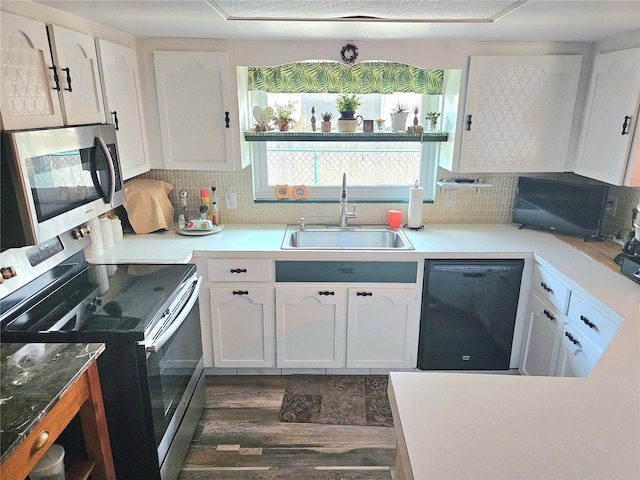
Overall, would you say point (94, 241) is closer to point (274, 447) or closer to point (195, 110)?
point (195, 110)

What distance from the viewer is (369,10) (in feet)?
5.68

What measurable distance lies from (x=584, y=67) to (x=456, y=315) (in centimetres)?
156

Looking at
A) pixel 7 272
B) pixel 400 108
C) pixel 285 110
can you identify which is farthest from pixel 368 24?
pixel 7 272

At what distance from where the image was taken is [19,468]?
3.47ft

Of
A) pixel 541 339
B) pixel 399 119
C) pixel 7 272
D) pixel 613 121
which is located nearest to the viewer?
pixel 7 272

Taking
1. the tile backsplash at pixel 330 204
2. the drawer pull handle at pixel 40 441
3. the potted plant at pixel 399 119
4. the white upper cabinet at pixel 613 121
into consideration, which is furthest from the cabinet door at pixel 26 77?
the white upper cabinet at pixel 613 121

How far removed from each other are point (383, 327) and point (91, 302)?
1525 millimetres

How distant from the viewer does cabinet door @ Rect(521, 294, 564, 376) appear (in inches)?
Answer: 85.4

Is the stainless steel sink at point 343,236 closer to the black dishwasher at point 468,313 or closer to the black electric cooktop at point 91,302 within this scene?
the black dishwasher at point 468,313

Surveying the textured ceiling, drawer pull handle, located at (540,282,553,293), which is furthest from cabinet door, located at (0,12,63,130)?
drawer pull handle, located at (540,282,553,293)

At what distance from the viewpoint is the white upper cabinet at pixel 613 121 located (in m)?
2.05

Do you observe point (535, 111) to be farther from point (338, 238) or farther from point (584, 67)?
point (338, 238)

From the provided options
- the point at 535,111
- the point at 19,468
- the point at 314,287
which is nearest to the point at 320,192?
the point at 314,287

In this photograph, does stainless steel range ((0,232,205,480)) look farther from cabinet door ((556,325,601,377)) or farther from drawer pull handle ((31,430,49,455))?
cabinet door ((556,325,601,377))
